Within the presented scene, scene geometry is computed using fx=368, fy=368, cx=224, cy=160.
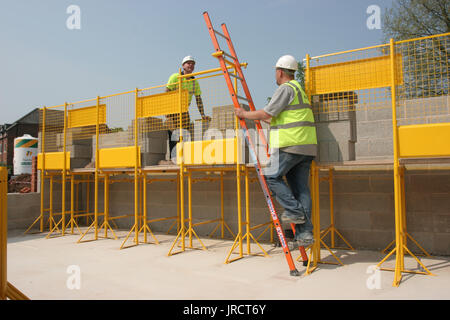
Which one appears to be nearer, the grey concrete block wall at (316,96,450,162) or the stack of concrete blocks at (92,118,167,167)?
the grey concrete block wall at (316,96,450,162)

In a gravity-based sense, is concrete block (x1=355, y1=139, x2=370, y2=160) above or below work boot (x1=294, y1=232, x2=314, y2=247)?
above

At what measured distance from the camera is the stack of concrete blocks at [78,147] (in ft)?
25.5

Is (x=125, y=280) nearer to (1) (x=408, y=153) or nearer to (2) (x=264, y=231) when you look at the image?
(2) (x=264, y=231)

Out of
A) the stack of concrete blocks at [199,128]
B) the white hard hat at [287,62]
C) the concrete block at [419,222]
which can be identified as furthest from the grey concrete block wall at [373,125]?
Result: the stack of concrete blocks at [199,128]

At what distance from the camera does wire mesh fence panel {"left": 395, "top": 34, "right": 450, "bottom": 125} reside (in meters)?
4.17

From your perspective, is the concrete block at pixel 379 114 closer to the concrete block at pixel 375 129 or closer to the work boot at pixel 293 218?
the concrete block at pixel 375 129

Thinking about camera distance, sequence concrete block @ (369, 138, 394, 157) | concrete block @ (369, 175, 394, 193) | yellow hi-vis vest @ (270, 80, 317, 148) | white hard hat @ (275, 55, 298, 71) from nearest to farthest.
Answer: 1. yellow hi-vis vest @ (270, 80, 317, 148)
2. white hard hat @ (275, 55, 298, 71)
3. concrete block @ (369, 138, 394, 157)
4. concrete block @ (369, 175, 394, 193)

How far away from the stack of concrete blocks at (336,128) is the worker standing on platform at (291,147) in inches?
16.1

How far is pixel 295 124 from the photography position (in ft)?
13.6

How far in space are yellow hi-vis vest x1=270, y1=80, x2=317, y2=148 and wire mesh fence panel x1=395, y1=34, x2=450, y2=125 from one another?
1.12 metres

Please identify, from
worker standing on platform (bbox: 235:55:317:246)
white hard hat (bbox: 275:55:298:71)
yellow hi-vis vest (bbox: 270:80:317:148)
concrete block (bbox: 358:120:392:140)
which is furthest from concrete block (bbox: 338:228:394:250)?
white hard hat (bbox: 275:55:298:71)

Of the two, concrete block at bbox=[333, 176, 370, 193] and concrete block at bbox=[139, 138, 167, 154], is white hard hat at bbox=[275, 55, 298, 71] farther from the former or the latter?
concrete block at bbox=[139, 138, 167, 154]

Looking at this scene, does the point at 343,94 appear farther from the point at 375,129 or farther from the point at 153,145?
the point at 153,145

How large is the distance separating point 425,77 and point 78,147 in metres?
6.51
